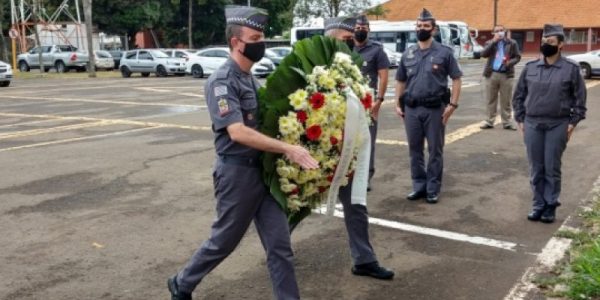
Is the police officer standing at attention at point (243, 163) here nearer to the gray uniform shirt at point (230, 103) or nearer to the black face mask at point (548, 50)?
the gray uniform shirt at point (230, 103)

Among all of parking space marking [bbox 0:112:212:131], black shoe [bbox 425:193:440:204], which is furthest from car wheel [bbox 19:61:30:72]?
black shoe [bbox 425:193:440:204]

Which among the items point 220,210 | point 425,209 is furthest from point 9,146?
point 220,210

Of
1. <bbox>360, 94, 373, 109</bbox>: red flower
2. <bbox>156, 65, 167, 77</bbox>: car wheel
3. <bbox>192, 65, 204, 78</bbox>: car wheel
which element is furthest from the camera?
<bbox>156, 65, 167, 77</bbox>: car wheel

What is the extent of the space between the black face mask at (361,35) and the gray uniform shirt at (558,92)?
1.69m

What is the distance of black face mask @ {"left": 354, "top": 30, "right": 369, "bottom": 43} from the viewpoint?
21.5 feet

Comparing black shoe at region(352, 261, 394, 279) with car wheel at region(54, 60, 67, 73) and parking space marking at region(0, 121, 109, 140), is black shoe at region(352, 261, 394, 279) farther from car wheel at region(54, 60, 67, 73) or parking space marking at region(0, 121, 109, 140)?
car wheel at region(54, 60, 67, 73)

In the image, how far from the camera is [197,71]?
103ft

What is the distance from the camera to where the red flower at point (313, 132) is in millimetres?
3631

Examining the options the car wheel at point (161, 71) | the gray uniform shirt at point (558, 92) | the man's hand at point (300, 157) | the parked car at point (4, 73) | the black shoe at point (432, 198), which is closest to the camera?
the man's hand at point (300, 157)

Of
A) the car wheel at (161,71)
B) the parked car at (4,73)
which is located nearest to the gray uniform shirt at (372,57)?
the parked car at (4,73)

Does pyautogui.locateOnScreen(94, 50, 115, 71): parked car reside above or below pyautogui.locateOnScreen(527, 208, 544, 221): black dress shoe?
below

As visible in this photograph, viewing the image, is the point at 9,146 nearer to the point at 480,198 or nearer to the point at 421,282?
the point at 480,198

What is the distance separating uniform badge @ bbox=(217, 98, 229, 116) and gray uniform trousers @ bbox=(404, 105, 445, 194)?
135 inches

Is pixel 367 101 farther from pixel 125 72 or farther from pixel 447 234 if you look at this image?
pixel 125 72
